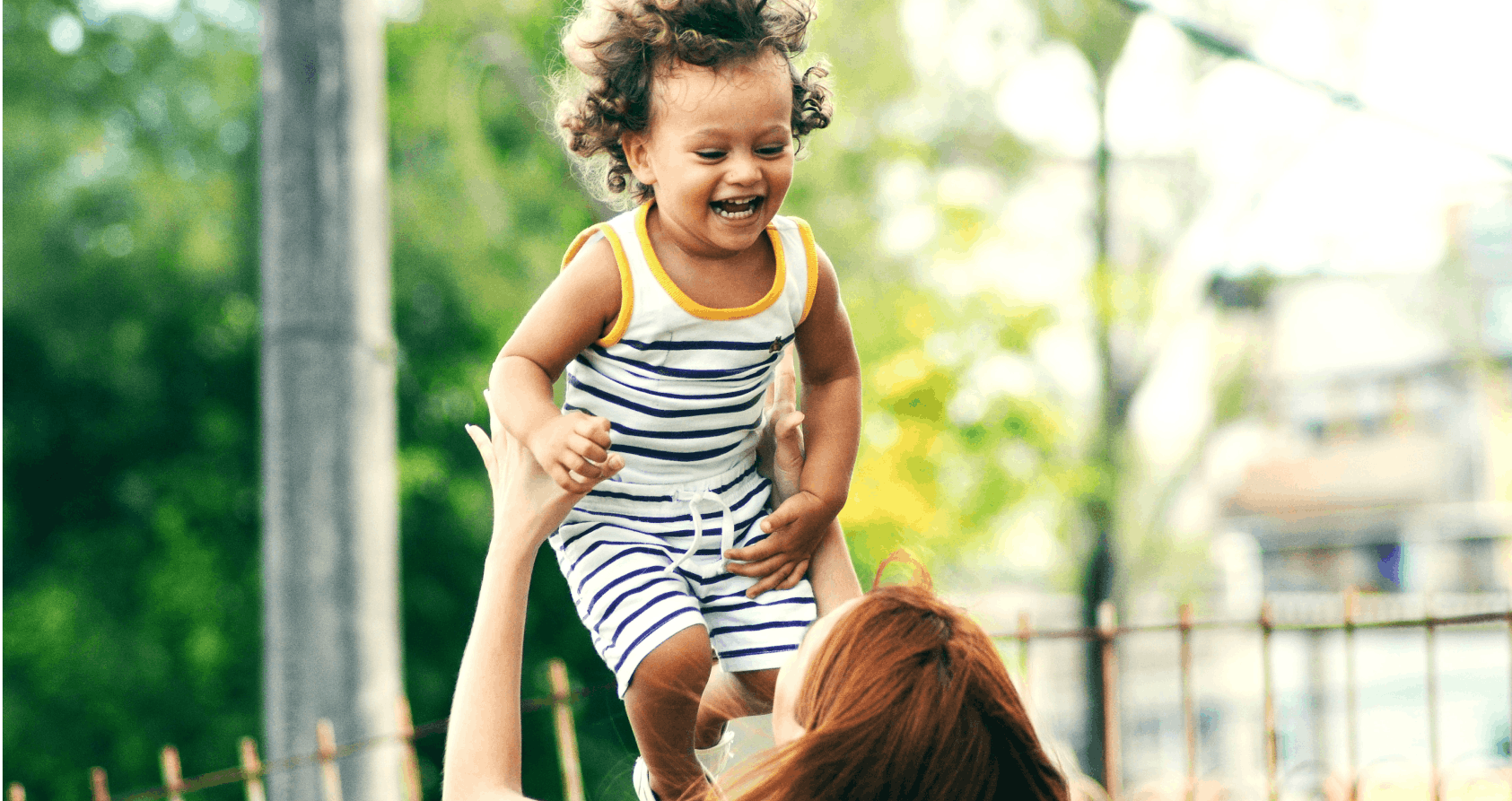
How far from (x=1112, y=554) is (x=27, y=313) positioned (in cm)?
797

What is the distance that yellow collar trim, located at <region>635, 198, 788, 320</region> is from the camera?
1.19 m

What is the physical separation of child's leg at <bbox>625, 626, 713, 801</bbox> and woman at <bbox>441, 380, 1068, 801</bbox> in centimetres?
10

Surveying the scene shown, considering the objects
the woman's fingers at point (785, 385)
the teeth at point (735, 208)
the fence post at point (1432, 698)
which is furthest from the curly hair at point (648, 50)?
the fence post at point (1432, 698)

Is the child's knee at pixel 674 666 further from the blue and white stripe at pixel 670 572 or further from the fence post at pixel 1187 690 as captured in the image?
the fence post at pixel 1187 690

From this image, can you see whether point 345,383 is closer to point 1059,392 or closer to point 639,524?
point 639,524

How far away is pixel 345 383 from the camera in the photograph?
2.82 metres

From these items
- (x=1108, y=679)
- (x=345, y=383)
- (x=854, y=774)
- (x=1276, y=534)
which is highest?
(x=345, y=383)

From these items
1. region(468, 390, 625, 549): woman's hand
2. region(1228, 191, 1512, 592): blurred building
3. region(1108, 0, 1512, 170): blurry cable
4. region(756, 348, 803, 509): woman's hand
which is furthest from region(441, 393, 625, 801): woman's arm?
region(1228, 191, 1512, 592): blurred building

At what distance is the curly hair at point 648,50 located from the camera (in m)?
1.16

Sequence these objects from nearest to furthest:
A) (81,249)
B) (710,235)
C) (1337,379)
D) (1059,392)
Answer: (710,235) → (81,249) → (1059,392) → (1337,379)

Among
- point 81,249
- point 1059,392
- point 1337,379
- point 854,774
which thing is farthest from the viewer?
point 1337,379

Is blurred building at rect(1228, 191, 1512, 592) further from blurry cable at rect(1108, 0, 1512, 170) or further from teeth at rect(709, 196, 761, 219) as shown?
teeth at rect(709, 196, 761, 219)

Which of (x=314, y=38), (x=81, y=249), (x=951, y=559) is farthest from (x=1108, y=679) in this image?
(x=81, y=249)

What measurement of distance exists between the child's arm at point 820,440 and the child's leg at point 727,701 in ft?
0.35
